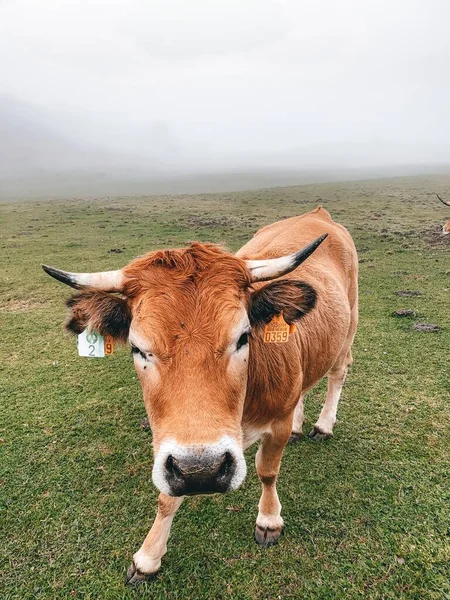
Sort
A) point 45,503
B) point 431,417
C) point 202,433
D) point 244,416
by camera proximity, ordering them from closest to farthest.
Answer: point 202,433
point 244,416
point 45,503
point 431,417

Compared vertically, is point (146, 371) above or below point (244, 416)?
above

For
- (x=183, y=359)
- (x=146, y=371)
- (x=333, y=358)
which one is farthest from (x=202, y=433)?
(x=333, y=358)

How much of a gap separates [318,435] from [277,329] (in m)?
2.60

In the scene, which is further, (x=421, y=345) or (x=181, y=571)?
(x=421, y=345)

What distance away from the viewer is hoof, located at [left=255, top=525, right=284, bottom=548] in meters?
3.67

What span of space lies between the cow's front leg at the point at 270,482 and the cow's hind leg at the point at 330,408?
4.69 ft

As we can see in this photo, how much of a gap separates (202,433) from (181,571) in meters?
2.06

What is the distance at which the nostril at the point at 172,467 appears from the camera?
7.10ft

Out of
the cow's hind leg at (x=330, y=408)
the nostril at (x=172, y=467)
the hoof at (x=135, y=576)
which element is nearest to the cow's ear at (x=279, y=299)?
the nostril at (x=172, y=467)

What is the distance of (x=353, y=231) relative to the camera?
19859 mm

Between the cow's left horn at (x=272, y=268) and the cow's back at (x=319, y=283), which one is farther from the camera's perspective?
the cow's back at (x=319, y=283)

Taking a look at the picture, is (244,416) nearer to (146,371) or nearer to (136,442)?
(146,371)

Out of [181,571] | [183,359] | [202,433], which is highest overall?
[183,359]

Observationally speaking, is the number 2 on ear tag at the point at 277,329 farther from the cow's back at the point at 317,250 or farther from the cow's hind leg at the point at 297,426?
the cow's hind leg at the point at 297,426
